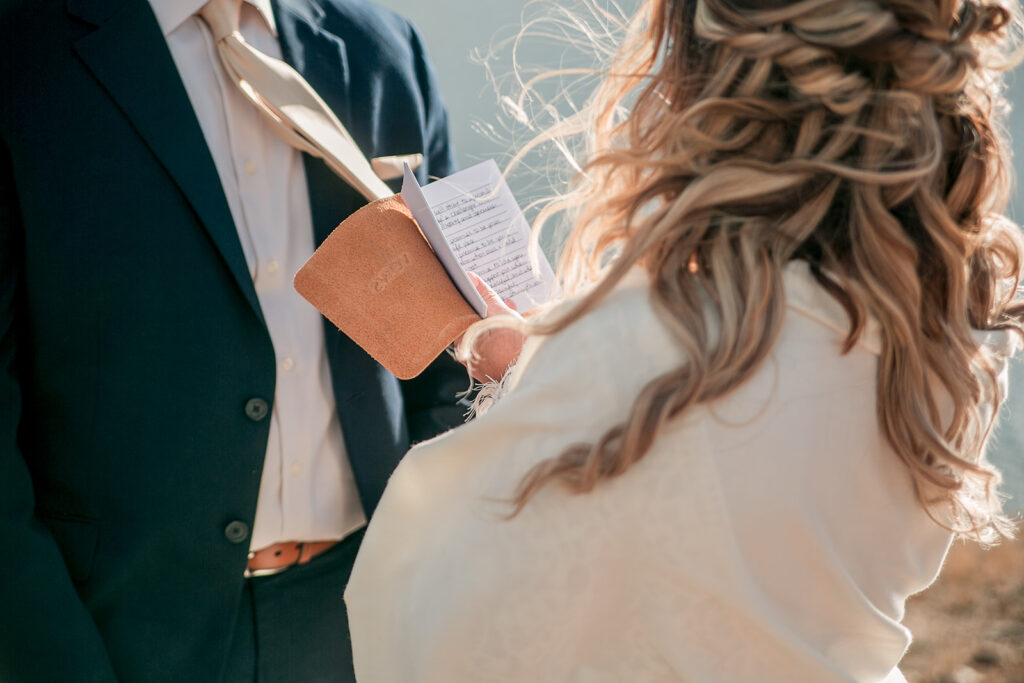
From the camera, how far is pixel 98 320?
1.47 m

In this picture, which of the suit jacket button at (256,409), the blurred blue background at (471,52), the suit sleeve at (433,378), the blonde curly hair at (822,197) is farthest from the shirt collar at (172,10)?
the blurred blue background at (471,52)

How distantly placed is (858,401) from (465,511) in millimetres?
500

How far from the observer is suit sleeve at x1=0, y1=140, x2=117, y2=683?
54.9 inches

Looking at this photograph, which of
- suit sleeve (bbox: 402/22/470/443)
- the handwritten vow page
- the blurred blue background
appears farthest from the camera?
the blurred blue background

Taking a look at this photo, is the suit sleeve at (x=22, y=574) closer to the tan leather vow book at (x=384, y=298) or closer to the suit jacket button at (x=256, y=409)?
the suit jacket button at (x=256, y=409)

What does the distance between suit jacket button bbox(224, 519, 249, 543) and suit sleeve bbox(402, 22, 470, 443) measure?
0.41 metres

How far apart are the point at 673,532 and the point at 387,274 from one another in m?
0.62

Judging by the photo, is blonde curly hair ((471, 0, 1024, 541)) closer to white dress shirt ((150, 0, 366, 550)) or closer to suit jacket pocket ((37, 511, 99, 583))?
white dress shirt ((150, 0, 366, 550))

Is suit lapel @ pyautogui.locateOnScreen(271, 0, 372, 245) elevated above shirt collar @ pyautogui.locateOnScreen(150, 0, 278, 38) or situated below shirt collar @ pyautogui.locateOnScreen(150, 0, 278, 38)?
below

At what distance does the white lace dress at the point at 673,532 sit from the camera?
1.06 meters

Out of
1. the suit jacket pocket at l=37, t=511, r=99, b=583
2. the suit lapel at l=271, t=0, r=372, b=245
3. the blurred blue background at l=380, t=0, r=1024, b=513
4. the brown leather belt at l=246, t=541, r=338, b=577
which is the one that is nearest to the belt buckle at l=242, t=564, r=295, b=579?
the brown leather belt at l=246, t=541, r=338, b=577

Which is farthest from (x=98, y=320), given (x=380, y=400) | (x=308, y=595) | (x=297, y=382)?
(x=308, y=595)

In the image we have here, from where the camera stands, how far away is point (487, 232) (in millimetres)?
1548

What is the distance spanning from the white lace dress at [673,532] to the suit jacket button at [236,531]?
0.47 m
